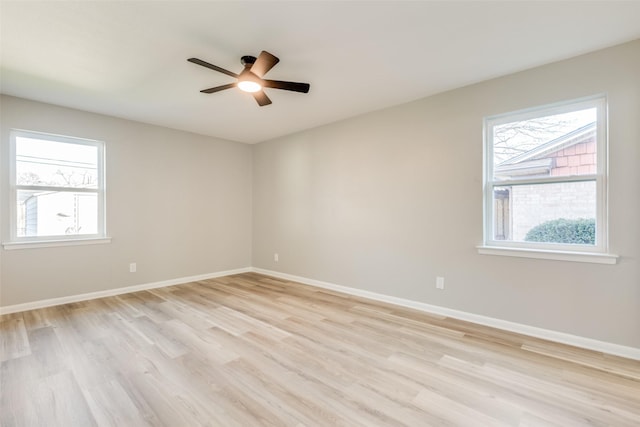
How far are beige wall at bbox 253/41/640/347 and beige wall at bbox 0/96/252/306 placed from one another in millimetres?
910

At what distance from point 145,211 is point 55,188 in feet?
3.45

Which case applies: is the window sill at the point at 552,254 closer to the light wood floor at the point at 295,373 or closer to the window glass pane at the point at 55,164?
the light wood floor at the point at 295,373

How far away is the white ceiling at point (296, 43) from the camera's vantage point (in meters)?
1.96

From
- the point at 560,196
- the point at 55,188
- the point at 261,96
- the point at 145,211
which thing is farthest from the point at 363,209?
the point at 55,188

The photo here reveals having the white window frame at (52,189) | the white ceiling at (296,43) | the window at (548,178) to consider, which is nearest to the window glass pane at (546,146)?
the window at (548,178)

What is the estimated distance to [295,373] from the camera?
212 cm

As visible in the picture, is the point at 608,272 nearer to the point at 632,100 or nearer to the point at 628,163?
the point at 628,163

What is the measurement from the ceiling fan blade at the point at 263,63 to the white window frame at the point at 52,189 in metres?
3.00

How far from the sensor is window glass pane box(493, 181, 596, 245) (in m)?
2.55

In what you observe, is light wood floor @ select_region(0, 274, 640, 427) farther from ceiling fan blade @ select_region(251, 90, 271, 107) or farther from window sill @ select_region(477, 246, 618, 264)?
ceiling fan blade @ select_region(251, 90, 271, 107)

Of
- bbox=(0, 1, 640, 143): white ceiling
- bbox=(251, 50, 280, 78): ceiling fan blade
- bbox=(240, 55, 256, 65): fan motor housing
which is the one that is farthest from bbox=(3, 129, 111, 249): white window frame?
bbox=(251, 50, 280, 78): ceiling fan blade

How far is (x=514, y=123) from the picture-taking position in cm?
295

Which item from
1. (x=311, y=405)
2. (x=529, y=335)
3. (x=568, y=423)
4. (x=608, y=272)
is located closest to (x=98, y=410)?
(x=311, y=405)

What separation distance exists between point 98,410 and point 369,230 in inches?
123
